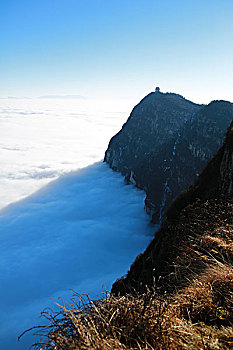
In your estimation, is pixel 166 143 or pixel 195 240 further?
pixel 166 143

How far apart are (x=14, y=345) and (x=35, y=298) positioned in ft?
48.0

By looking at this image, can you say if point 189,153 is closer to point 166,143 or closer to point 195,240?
point 166,143

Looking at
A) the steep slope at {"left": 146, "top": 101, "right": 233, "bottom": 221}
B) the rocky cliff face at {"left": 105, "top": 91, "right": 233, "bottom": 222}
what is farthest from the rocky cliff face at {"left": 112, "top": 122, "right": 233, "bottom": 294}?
the rocky cliff face at {"left": 105, "top": 91, "right": 233, "bottom": 222}

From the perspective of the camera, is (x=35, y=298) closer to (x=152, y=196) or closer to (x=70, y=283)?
(x=70, y=283)

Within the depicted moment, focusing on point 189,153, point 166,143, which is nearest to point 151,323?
point 189,153

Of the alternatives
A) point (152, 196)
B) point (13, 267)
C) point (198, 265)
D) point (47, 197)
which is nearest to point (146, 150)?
point (152, 196)

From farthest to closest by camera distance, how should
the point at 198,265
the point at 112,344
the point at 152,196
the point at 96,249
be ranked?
the point at 152,196, the point at 96,249, the point at 198,265, the point at 112,344

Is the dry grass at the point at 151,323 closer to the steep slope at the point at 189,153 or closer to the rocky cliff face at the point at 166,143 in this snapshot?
the steep slope at the point at 189,153

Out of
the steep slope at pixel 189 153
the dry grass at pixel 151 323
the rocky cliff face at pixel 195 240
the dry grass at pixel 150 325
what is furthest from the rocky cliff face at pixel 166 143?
the dry grass at pixel 150 325

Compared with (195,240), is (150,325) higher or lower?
higher

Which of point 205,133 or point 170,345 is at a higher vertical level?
point 205,133

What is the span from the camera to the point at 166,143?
82.5 meters

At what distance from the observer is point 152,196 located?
70.6m

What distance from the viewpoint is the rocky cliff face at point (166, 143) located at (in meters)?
61.0
